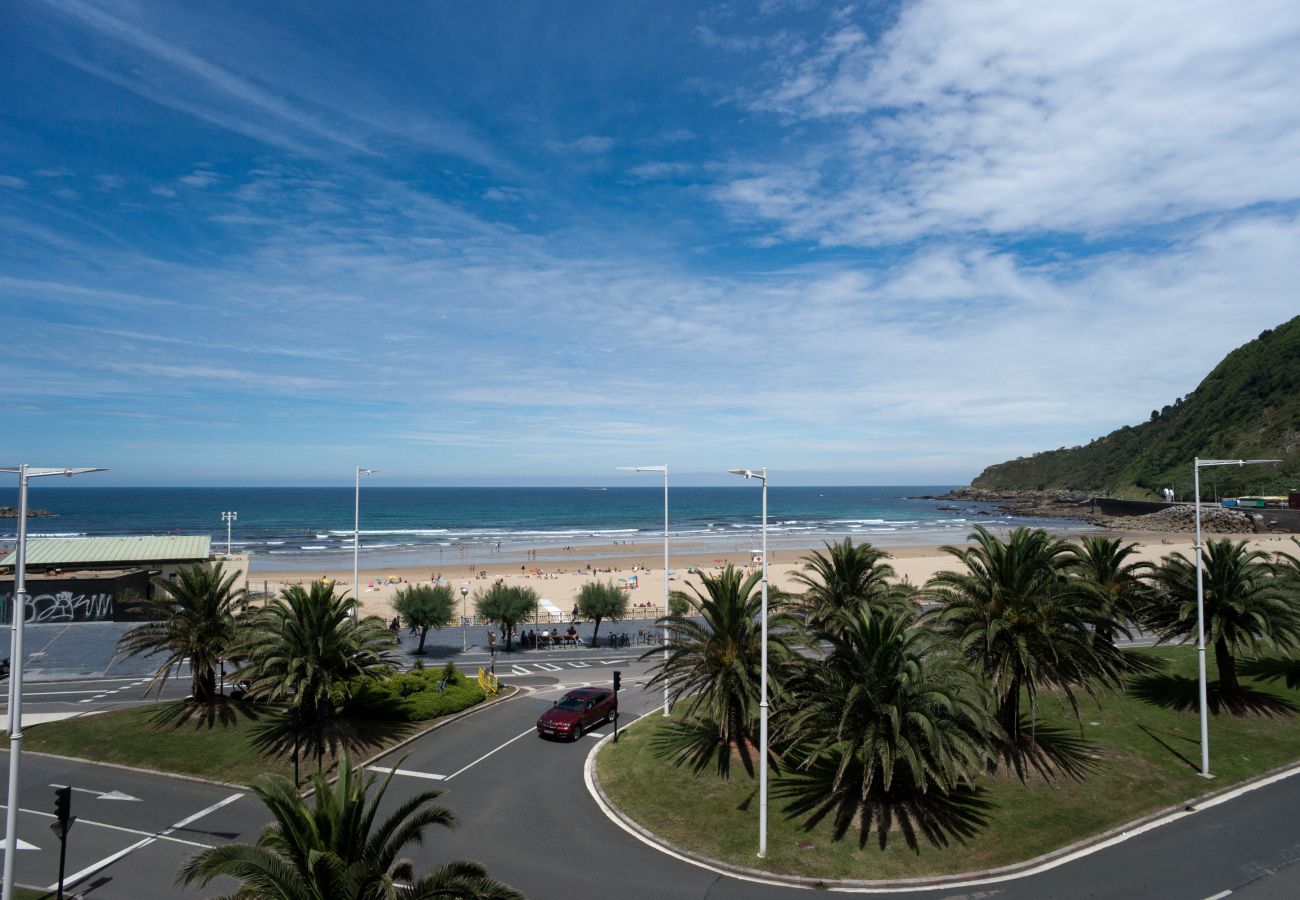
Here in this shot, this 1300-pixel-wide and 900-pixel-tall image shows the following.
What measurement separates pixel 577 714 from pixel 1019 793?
1354cm

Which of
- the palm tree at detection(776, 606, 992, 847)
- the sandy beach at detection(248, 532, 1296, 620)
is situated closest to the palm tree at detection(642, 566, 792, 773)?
the palm tree at detection(776, 606, 992, 847)

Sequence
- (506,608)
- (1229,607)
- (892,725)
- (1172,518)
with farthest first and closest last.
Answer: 1. (1172,518)
2. (506,608)
3. (1229,607)
4. (892,725)

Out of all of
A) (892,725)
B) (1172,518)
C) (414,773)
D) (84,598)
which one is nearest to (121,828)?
(414,773)

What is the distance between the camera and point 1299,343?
525 feet

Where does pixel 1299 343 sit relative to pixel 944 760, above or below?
above

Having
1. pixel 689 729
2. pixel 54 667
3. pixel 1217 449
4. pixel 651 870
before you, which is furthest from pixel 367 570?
pixel 1217 449

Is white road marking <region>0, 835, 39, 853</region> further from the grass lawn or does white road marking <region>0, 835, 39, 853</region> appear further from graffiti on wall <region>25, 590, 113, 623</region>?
graffiti on wall <region>25, 590, 113, 623</region>

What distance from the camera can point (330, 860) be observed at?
33.1ft

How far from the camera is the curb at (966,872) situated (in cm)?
1530

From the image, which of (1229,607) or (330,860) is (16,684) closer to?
(330,860)

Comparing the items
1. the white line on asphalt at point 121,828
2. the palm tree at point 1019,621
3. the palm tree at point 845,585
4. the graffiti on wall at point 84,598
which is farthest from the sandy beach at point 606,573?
the white line on asphalt at point 121,828

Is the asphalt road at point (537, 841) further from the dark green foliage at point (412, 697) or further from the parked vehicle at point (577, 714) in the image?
the dark green foliage at point (412, 697)

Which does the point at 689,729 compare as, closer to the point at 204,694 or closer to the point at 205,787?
the point at 205,787

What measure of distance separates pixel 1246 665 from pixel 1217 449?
14654 centimetres
